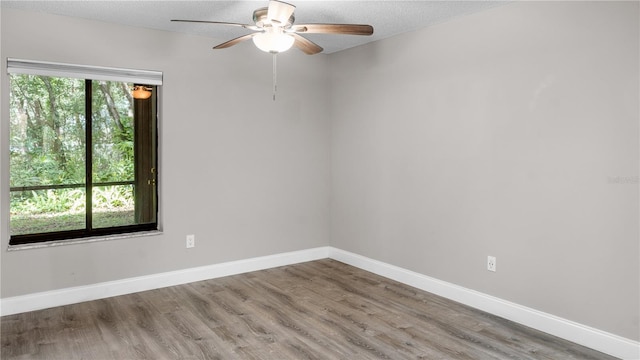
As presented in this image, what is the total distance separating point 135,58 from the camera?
378cm

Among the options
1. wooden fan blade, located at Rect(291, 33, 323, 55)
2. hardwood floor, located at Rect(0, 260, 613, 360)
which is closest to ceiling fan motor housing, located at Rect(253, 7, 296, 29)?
wooden fan blade, located at Rect(291, 33, 323, 55)

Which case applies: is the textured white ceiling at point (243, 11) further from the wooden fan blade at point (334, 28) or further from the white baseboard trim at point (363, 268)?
the white baseboard trim at point (363, 268)

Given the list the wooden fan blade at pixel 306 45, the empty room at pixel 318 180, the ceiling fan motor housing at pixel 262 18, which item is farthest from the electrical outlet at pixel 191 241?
the ceiling fan motor housing at pixel 262 18

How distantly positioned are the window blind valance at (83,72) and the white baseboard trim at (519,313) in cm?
272

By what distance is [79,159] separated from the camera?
3.74 metres

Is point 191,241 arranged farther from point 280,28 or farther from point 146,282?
point 280,28

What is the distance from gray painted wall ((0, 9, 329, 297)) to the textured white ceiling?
0.19 meters

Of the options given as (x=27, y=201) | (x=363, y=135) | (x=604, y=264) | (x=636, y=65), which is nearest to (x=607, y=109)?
(x=636, y=65)

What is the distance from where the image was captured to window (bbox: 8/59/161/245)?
138 inches

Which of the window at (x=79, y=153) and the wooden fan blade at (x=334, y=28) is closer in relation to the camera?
the wooden fan blade at (x=334, y=28)

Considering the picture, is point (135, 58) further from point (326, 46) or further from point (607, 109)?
point (607, 109)

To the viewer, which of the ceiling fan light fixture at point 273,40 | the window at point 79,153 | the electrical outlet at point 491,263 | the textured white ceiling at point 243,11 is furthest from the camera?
the window at point 79,153

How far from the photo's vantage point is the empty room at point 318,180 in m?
2.75

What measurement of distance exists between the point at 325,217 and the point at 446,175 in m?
1.72
